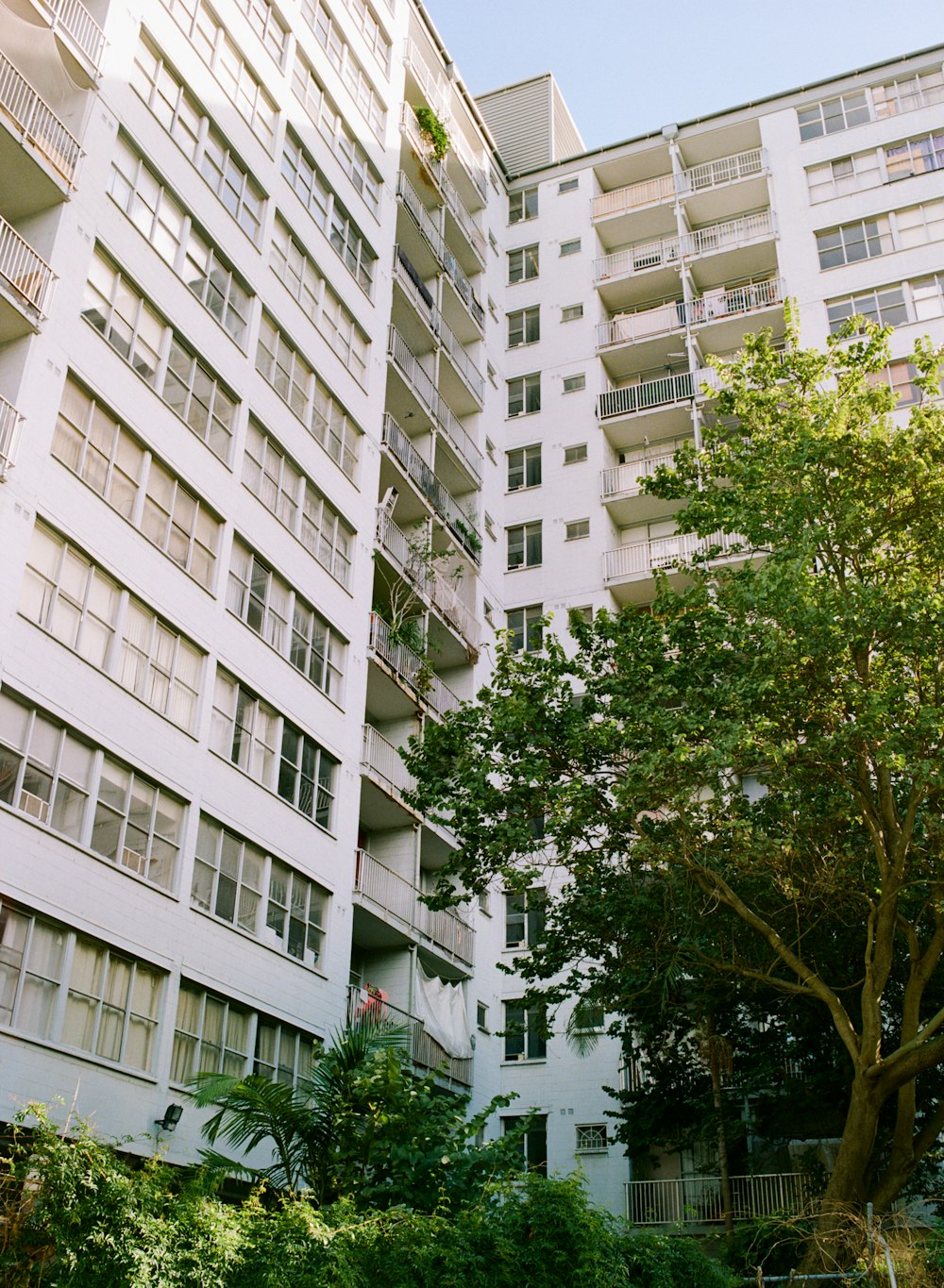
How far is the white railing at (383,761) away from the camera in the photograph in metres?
30.0

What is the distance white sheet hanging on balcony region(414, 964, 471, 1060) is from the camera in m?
29.7

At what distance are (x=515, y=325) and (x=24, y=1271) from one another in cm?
4039

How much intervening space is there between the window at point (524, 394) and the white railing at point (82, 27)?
2385cm

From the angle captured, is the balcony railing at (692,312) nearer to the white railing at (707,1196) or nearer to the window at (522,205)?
the window at (522,205)

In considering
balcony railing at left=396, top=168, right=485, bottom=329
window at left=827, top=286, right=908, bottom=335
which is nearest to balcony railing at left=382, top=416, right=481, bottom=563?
balcony railing at left=396, top=168, right=485, bottom=329

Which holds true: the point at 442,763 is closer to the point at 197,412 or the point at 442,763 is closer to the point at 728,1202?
the point at 197,412

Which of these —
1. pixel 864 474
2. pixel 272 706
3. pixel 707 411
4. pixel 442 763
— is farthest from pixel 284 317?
pixel 707 411

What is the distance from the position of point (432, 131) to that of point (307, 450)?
52.8ft

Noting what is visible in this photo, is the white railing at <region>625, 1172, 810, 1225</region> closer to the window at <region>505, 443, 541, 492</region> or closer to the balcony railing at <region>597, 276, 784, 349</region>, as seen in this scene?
the window at <region>505, 443, 541, 492</region>

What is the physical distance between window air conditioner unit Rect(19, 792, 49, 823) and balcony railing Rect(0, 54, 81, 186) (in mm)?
10665

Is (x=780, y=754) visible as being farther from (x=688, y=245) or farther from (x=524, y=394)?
(x=688, y=245)

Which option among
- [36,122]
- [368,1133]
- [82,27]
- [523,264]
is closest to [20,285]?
Answer: [36,122]

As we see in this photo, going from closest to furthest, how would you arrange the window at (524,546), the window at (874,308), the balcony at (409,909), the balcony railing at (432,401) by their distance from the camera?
the balcony at (409,909)
the balcony railing at (432,401)
the window at (874,308)
the window at (524,546)

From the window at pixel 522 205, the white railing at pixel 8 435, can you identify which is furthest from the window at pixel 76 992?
the window at pixel 522 205
